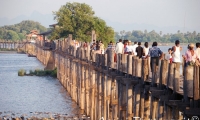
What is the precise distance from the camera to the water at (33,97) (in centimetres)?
3588

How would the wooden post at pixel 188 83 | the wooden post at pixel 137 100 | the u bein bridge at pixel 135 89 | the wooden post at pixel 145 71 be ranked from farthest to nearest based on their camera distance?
the wooden post at pixel 137 100 → the wooden post at pixel 145 71 → the u bein bridge at pixel 135 89 → the wooden post at pixel 188 83

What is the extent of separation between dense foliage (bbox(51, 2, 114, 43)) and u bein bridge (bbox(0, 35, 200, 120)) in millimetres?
32432

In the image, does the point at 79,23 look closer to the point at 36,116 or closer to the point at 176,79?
the point at 36,116

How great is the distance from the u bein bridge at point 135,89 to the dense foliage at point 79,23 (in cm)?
3243

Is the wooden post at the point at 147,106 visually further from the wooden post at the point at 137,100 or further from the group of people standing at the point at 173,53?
the group of people standing at the point at 173,53

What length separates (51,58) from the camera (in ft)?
242

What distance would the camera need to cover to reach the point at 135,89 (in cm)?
1738

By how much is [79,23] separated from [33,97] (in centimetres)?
2343

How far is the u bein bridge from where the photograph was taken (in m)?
12.3

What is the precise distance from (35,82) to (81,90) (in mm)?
23386

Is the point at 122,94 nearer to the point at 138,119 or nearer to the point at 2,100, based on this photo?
the point at 138,119

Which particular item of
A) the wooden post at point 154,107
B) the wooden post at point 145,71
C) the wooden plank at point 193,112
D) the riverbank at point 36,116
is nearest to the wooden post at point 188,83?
the wooden plank at point 193,112

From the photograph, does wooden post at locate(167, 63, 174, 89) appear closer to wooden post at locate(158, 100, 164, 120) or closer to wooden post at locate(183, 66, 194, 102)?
wooden post at locate(158, 100, 164, 120)

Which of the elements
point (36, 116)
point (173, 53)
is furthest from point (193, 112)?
point (36, 116)
